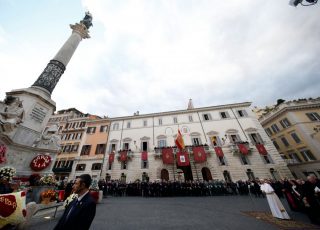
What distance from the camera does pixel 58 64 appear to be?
10430 millimetres

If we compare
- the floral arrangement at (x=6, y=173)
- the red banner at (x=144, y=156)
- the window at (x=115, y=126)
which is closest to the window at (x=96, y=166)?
the window at (x=115, y=126)

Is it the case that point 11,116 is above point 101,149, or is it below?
below

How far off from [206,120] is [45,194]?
2283 cm

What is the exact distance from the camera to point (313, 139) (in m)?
20.8

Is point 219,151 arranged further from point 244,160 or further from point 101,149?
point 101,149

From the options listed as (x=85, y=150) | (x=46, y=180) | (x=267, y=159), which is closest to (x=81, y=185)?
(x=46, y=180)

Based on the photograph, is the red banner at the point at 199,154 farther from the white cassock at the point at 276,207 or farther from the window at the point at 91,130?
the window at the point at 91,130

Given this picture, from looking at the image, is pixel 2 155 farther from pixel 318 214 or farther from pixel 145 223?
pixel 318 214

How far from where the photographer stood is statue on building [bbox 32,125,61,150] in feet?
24.9

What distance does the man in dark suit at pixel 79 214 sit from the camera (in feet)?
6.32

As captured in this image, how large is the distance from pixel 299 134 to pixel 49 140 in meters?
31.5

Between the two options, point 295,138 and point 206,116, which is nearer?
point 295,138

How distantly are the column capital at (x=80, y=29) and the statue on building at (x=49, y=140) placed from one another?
1000 cm

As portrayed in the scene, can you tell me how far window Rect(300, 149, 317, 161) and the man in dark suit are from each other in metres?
29.5
